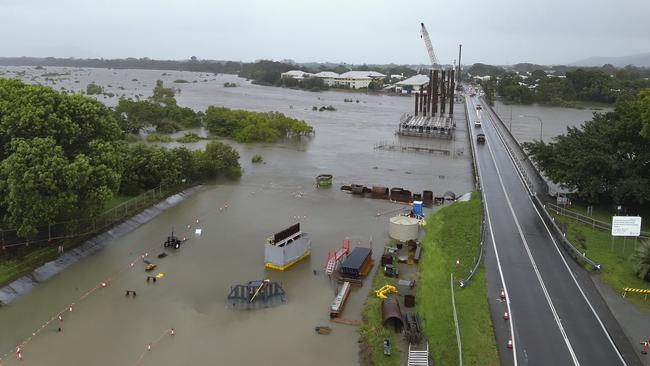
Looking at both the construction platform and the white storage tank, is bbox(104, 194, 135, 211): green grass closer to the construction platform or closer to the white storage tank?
the white storage tank

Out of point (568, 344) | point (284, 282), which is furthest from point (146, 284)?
point (568, 344)

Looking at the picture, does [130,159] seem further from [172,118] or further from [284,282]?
[172,118]

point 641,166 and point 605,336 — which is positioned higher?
point 641,166

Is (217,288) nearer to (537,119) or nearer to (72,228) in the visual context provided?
(72,228)

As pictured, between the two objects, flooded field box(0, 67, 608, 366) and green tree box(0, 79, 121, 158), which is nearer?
flooded field box(0, 67, 608, 366)

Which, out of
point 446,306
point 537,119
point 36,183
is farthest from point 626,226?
point 537,119

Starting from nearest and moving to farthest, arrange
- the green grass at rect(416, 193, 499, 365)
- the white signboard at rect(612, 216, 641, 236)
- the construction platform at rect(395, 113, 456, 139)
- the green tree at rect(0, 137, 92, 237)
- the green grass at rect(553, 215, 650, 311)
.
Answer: the green grass at rect(416, 193, 499, 365) → the green grass at rect(553, 215, 650, 311) → the green tree at rect(0, 137, 92, 237) → the white signboard at rect(612, 216, 641, 236) → the construction platform at rect(395, 113, 456, 139)

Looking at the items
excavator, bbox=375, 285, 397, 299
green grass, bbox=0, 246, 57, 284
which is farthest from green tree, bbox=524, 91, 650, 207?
green grass, bbox=0, 246, 57, 284

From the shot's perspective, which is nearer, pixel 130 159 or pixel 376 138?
pixel 130 159
